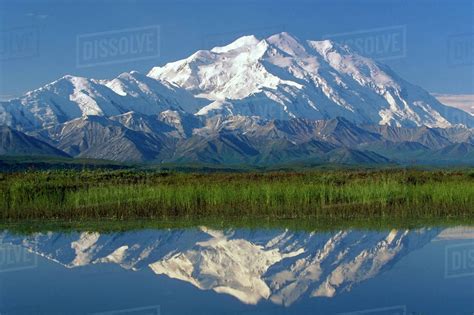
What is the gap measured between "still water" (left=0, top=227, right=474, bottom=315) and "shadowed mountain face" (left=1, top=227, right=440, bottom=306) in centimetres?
3

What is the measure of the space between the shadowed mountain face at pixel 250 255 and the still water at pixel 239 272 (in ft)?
0.09

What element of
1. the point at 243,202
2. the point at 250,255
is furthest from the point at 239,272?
the point at 243,202

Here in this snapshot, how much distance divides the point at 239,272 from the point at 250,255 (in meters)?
2.15

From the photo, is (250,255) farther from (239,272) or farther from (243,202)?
(243,202)

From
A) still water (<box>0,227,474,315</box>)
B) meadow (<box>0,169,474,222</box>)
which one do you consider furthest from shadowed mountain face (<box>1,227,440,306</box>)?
meadow (<box>0,169,474,222</box>)

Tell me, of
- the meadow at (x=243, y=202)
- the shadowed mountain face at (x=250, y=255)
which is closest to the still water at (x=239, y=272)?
the shadowed mountain face at (x=250, y=255)

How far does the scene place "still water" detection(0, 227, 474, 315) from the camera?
1429cm

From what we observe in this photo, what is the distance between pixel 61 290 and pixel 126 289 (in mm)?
1318

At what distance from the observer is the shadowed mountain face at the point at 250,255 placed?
16031mm

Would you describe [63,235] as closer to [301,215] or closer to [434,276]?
[301,215]

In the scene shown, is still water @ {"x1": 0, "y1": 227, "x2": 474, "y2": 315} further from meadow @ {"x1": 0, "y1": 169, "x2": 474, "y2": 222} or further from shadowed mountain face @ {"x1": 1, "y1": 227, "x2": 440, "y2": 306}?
meadow @ {"x1": 0, "y1": 169, "x2": 474, "y2": 222}

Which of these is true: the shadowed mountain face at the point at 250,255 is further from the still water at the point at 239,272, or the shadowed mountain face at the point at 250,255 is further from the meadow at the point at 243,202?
the meadow at the point at 243,202

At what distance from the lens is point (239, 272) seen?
1745 cm

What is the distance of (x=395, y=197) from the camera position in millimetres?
Answer: 28359
